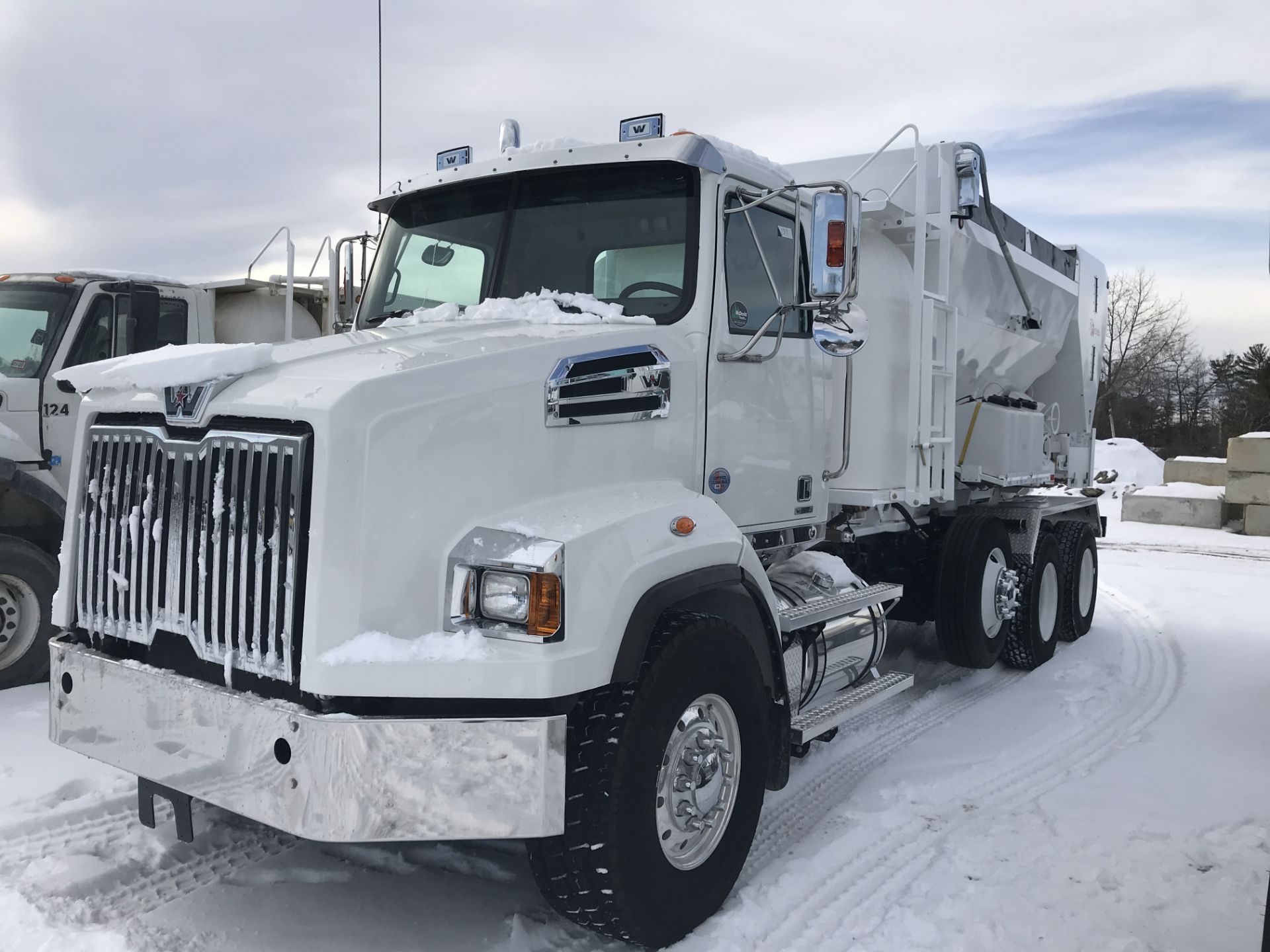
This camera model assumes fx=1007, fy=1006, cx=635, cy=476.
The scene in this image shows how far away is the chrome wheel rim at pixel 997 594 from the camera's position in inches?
282

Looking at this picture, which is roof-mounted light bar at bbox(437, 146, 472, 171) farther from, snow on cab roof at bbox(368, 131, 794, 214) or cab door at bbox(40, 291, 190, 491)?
cab door at bbox(40, 291, 190, 491)

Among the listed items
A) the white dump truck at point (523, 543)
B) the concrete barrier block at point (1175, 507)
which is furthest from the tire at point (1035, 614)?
the concrete barrier block at point (1175, 507)

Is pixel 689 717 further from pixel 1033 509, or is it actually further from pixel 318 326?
pixel 318 326

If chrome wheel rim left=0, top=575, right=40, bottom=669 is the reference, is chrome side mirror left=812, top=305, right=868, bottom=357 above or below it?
above

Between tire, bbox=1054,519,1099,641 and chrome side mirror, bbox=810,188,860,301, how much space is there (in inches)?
210

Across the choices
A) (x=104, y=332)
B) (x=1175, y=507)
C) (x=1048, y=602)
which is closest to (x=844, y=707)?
(x=1048, y=602)

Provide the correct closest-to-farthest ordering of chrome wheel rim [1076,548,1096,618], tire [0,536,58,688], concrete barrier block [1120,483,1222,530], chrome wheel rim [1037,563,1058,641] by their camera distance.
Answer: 1. tire [0,536,58,688]
2. chrome wheel rim [1037,563,1058,641]
3. chrome wheel rim [1076,548,1096,618]
4. concrete barrier block [1120,483,1222,530]

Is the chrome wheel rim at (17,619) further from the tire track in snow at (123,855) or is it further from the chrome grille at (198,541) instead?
the chrome grille at (198,541)

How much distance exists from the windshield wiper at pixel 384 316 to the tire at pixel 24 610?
3224 mm

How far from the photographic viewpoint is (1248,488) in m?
18.1

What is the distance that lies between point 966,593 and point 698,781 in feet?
12.9

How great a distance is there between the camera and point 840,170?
628 centimetres

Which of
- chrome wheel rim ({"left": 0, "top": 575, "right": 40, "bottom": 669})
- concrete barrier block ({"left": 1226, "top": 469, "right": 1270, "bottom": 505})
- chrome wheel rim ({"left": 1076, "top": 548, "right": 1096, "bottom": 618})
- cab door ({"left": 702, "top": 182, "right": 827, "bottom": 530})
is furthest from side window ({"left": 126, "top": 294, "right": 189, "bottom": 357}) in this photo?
concrete barrier block ({"left": 1226, "top": 469, "right": 1270, "bottom": 505})

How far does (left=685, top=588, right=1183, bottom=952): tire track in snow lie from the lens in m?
3.54
